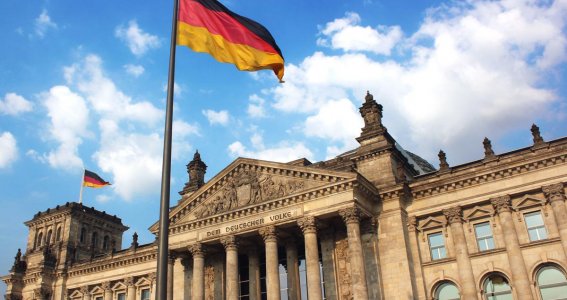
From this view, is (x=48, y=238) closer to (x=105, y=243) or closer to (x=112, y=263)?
(x=105, y=243)

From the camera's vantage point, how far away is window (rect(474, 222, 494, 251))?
32812 millimetres

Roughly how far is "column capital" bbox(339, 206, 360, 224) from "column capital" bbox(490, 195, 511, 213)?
8233mm

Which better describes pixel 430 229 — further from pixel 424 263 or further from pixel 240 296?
pixel 240 296

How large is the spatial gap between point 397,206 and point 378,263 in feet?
Result: 12.6

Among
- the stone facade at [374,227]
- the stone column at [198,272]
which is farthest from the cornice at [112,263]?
the stone column at [198,272]

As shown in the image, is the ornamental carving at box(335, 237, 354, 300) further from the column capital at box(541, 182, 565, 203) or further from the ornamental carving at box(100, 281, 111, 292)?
the ornamental carving at box(100, 281, 111, 292)

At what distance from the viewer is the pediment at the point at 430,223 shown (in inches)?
1362

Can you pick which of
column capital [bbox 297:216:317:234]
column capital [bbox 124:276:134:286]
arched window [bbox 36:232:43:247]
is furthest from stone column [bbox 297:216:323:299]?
arched window [bbox 36:232:43:247]

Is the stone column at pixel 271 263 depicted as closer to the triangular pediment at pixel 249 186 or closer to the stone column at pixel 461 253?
the triangular pediment at pixel 249 186

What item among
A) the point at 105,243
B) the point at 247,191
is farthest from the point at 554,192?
the point at 105,243

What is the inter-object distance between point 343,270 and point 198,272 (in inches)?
394

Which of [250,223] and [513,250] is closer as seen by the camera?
[513,250]

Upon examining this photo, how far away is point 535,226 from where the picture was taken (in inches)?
1248

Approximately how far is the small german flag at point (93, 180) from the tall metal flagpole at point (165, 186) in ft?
145
